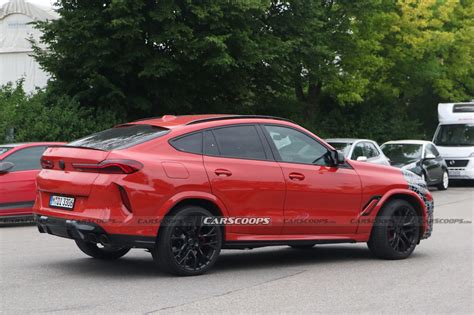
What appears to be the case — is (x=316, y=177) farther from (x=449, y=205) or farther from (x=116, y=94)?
(x=116, y=94)

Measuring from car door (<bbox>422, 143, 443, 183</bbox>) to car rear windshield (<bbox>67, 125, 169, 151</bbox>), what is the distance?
15.7 metres

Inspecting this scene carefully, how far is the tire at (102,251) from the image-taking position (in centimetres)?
915

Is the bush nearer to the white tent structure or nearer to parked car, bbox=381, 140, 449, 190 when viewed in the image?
parked car, bbox=381, 140, 449, 190

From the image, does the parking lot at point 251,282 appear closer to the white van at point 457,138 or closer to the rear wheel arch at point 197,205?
the rear wheel arch at point 197,205

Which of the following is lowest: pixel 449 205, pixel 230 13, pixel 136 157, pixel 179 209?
pixel 449 205

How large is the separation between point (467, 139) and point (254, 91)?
7.53 m

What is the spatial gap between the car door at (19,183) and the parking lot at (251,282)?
2948 mm

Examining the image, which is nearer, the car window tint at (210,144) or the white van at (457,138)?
the car window tint at (210,144)

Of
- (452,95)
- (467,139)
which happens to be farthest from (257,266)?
(452,95)

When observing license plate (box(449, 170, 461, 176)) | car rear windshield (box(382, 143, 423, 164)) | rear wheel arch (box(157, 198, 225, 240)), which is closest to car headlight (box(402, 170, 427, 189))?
A: rear wheel arch (box(157, 198, 225, 240))

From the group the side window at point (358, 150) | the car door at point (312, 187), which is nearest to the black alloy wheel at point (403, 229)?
the car door at point (312, 187)

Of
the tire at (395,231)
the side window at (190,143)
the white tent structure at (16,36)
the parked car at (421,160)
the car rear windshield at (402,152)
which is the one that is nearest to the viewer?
the side window at (190,143)

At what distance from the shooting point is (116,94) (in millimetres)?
21719

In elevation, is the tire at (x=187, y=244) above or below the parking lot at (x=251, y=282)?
above
